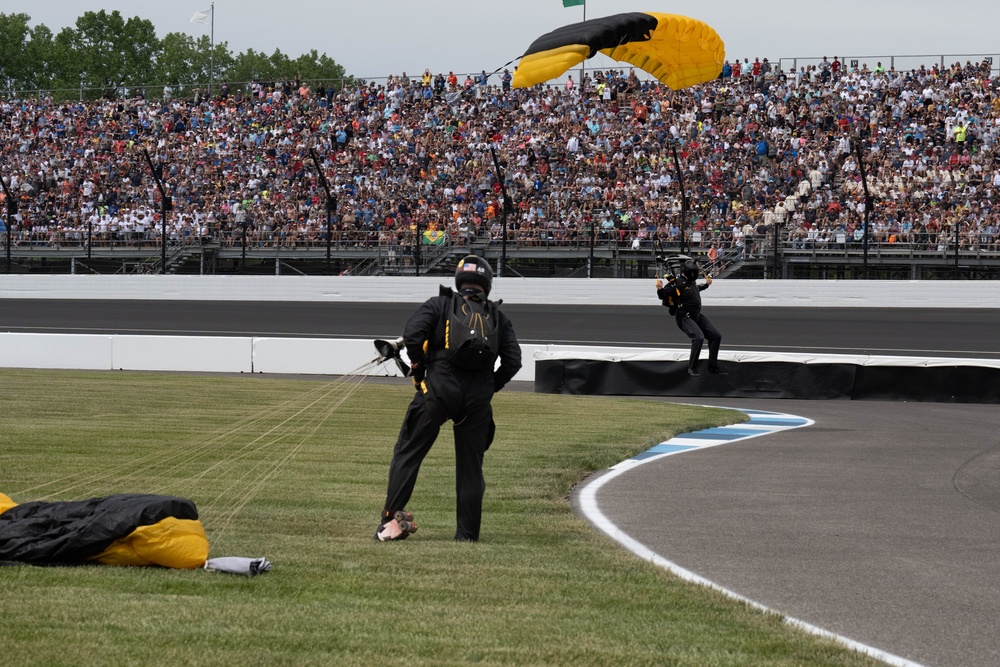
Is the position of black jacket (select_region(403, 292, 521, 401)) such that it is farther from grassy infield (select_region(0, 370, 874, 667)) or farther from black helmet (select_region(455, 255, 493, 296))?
grassy infield (select_region(0, 370, 874, 667))

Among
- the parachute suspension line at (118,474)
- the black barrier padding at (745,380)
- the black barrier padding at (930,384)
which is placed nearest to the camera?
the parachute suspension line at (118,474)

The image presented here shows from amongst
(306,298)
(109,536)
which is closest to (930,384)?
(109,536)

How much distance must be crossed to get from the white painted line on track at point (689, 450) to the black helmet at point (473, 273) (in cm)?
174

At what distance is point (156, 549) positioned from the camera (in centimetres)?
610

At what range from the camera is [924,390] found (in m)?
20.2

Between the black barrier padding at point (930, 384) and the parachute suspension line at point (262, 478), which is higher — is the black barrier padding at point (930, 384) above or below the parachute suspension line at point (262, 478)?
below

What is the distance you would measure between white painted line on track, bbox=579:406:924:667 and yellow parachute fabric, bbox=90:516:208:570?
2.42m

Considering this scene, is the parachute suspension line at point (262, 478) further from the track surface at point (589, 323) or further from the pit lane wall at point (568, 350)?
the track surface at point (589, 323)

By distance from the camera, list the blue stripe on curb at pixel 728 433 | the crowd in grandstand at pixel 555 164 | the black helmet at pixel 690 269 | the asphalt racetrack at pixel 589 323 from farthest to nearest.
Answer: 1. the crowd in grandstand at pixel 555 164
2. the asphalt racetrack at pixel 589 323
3. the black helmet at pixel 690 269
4. the blue stripe on curb at pixel 728 433

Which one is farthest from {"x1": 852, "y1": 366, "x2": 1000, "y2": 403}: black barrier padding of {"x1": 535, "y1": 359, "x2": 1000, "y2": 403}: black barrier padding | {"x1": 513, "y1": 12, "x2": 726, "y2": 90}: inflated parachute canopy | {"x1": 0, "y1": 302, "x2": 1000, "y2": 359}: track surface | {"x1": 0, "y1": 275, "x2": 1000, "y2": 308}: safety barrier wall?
{"x1": 0, "y1": 275, "x2": 1000, "y2": 308}: safety barrier wall

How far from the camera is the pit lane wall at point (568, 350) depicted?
2047 centimetres

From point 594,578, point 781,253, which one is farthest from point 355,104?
point 594,578

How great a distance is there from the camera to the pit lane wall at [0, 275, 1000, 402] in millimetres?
20469

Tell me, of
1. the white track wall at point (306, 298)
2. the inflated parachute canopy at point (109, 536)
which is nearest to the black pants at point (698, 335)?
the white track wall at point (306, 298)
